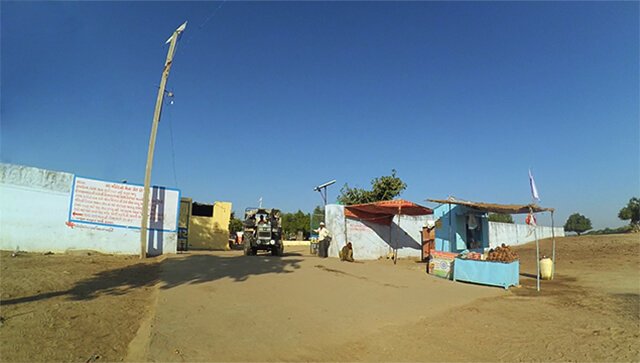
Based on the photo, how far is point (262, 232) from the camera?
16.6m

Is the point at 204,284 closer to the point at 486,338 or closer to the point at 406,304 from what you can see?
the point at 406,304

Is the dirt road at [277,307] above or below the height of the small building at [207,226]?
below

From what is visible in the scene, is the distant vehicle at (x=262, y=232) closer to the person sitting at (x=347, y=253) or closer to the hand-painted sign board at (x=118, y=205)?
the person sitting at (x=347, y=253)

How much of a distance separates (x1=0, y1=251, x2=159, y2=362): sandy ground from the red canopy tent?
31.0 ft

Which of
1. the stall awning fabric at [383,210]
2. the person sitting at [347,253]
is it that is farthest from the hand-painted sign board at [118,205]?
the stall awning fabric at [383,210]

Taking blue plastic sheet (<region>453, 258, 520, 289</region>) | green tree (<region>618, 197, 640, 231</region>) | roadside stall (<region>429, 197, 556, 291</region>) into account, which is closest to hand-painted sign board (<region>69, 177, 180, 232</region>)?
roadside stall (<region>429, 197, 556, 291</region>)

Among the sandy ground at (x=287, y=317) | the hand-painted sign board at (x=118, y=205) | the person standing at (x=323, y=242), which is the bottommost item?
the sandy ground at (x=287, y=317)

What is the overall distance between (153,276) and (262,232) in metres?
7.51

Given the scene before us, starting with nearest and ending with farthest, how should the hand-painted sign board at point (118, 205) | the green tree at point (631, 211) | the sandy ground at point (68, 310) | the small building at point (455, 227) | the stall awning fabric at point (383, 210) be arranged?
the sandy ground at point (68, 310)
the hand-painted sign board at point (118, 205)
the stall awning fabric at point (383, 210)
the small building at point (455, 227)
the green tree at point (631, 211)

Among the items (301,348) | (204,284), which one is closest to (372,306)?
(301,348)

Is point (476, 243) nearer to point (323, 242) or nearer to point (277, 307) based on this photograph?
point (323, 242)

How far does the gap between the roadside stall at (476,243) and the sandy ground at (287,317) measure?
69cm

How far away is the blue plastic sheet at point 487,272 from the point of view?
430 inches

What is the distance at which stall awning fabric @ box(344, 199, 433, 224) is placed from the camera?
15427 millimetres
